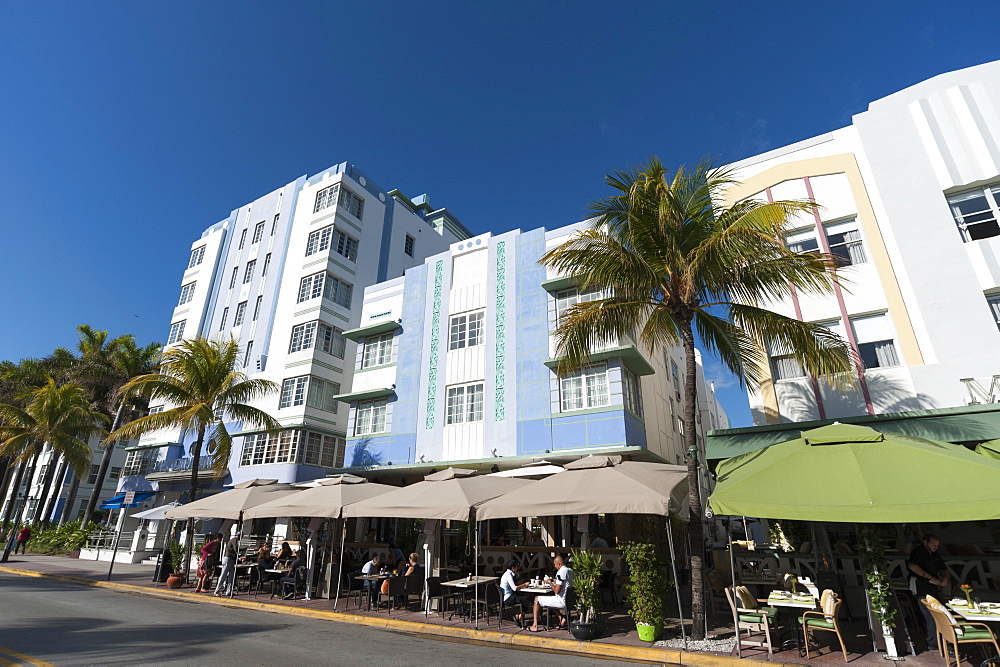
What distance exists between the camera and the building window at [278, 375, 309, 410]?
27.2 metres

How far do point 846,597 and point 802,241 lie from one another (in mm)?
10874

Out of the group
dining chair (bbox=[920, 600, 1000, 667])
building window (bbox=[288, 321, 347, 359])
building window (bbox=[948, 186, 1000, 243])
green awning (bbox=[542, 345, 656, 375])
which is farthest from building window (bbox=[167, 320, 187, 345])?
building window (bbox=[948, 186, 1000, 243])

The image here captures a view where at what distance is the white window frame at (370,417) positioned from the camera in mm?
23312

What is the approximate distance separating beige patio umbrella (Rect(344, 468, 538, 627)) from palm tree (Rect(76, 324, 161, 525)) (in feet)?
93.3

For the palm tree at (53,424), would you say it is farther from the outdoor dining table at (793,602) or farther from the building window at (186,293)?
the outdoor dining table at (793,602)

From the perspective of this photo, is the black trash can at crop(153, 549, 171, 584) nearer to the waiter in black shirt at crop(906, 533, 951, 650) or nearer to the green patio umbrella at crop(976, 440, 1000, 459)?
the waiter in black shirt at crop(906, 533, 951, 650)

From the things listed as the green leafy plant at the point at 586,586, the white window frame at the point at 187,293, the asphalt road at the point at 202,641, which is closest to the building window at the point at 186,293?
the white window frame at the point at 187,293

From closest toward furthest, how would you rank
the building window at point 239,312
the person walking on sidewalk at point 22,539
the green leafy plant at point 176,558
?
the green leafy plant at point 176,558, the person walking on sidewalk at point 22,539, the building window at point 239,312

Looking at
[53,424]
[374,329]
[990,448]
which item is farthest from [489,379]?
[53,424]

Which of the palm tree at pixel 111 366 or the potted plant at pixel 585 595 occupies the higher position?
the palm tree at pixel 111 366

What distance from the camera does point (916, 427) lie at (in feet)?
39.2

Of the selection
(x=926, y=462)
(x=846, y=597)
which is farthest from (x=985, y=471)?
(x=846, y=597)

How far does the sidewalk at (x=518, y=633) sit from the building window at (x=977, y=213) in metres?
12.6

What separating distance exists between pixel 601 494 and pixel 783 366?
886cm
